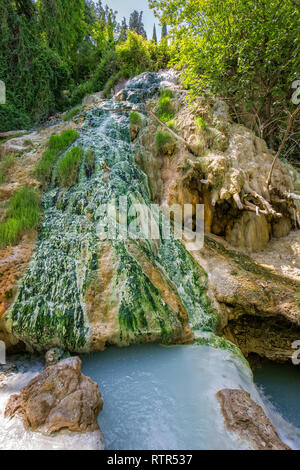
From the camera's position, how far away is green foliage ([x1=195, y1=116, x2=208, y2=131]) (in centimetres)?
610

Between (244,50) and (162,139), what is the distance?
117 inches

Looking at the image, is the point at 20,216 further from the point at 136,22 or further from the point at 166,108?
the point at 136,22

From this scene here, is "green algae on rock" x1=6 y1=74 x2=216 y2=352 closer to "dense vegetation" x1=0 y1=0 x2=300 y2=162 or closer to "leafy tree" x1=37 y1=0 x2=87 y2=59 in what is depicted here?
"dense vegetation" x1=0 y1=0 x2=300 y2=162

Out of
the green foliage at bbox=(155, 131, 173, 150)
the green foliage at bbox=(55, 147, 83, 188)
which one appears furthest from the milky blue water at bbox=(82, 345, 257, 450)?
the green foliage at bbox=(155, 131, 173, 150)

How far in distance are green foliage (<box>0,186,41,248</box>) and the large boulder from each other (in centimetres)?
222

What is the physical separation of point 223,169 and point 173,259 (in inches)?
103

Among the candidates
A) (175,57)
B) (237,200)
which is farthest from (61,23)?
(237,200)

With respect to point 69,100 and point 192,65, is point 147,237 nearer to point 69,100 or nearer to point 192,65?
point 192,65

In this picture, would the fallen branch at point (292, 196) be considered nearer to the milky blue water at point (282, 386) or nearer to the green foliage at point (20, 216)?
the milky blue water at point (282, 386)

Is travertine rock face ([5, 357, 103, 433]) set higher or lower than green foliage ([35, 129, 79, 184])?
lower

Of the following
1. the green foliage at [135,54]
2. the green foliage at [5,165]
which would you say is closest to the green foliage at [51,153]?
the green foliage at [5,165]

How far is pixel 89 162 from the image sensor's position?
16.6 feet

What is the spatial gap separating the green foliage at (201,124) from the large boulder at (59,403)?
6.00 metres

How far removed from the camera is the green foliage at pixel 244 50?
5.44 meters
